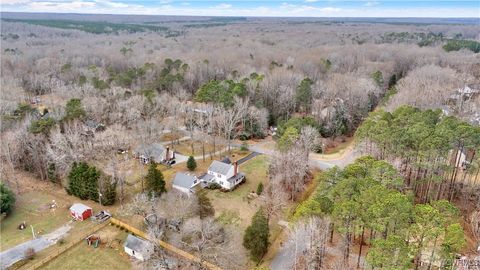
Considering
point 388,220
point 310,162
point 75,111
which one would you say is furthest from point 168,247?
point 75,111

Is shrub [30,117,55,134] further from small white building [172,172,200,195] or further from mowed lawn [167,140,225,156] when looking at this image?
small white building [172,172,200,195]

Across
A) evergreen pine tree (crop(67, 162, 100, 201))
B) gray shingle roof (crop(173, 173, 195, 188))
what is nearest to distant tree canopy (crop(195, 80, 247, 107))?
gray shingle roof (crop(173, 173, 195, 188))

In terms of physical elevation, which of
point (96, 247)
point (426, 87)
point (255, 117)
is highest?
point (426, 87)

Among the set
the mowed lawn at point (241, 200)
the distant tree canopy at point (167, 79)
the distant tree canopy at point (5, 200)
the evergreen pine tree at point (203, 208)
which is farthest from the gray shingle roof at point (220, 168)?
the distant tree canopy at point (167, 79)

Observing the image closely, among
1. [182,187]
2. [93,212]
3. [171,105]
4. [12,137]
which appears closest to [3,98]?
[12,137]

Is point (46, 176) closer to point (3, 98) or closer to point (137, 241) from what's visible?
point (137, 241)

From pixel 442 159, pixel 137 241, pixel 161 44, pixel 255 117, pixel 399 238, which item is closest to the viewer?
pixel 399 238
